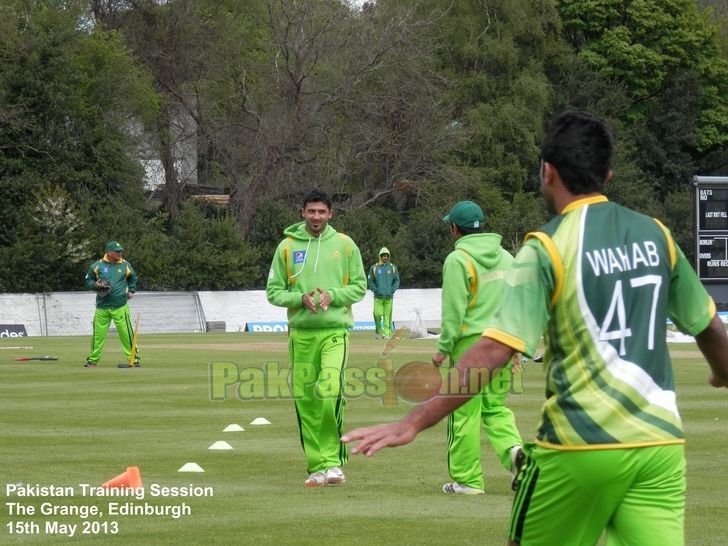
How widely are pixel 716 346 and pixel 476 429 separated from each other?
4975mm

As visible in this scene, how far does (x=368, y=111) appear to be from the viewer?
59.1 metres

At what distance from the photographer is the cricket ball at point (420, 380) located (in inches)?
441

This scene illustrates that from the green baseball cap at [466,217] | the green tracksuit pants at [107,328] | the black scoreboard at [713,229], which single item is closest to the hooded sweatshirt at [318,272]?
the green baseball cap at [466,217]

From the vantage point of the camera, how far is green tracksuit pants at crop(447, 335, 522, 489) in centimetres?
983

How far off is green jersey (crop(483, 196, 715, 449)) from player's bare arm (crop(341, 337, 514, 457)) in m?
0.05

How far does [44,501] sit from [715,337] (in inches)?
240

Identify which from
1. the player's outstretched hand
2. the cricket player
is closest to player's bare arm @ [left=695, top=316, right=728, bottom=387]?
the cricket player

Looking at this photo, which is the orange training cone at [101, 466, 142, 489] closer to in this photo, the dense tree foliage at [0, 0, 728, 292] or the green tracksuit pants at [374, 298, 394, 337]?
the green tracksuit pants at [374, 298, 394, 337]

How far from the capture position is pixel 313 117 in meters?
57.8

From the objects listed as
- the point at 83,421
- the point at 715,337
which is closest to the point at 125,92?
the point at 83,421

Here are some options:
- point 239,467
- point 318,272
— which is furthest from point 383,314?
point 318,272

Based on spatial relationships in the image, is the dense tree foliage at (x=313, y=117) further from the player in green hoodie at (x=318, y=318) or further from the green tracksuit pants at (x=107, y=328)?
the player in green hoodie at (x=318, y=318)

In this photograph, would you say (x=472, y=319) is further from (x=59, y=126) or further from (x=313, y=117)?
(x=313, y=117)

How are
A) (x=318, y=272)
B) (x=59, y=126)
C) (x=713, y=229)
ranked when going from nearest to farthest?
(x=318, y=272) → (x=713, y=229) → (x=59, y=126)
